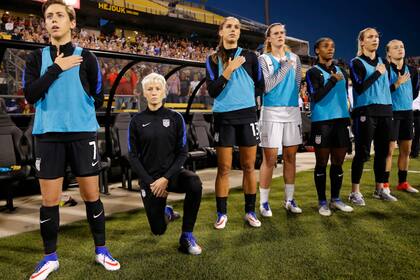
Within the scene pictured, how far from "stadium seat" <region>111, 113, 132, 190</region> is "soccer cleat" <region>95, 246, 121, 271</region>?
117 inches

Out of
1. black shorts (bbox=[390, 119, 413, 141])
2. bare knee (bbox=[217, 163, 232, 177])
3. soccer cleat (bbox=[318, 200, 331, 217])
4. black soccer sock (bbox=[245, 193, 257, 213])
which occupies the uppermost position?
black shorts (bbox=[390, 119, 413, 141])

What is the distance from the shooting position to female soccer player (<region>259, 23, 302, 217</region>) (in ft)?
13.0

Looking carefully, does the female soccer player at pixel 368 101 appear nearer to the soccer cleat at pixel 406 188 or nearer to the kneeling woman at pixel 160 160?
the soccer cleat at pixel 406 188

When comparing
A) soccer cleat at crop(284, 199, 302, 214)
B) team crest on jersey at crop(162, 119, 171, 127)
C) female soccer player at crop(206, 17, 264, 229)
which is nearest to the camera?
team crest on jersey at crop(162, 119, 171, 127)

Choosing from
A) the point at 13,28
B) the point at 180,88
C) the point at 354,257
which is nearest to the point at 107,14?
the point at 13,28

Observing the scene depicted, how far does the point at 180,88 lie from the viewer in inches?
314

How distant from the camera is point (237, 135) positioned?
364 centimetres

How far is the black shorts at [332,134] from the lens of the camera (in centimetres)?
406

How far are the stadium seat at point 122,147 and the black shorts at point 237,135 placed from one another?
2.56 m

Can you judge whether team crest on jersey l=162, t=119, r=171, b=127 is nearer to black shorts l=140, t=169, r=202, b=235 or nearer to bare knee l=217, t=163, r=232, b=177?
black shorts l=140, t=169, r=202, b=235

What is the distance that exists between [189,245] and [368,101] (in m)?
2.75

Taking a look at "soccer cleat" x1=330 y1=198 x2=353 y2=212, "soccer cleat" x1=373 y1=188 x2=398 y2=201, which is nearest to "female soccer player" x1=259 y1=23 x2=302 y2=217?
"soccer cleat" x1=330 y1=198 x2=353 y2=212

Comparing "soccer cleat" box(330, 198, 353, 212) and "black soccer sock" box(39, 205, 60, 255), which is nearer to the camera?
"black soccer sock" box(39, 205, 60, 255)

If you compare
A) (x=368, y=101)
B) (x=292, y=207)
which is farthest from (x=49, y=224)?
(x=368, y=101)
